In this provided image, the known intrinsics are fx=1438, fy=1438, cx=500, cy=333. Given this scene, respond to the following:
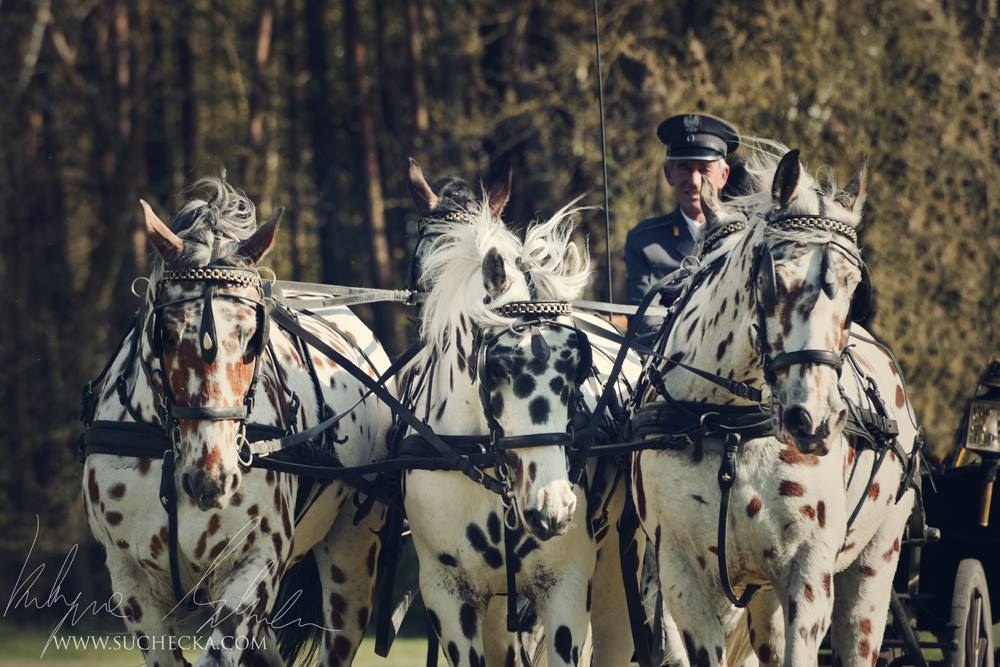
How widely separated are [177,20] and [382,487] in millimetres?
11284

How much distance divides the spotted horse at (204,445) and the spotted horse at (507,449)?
0.52m

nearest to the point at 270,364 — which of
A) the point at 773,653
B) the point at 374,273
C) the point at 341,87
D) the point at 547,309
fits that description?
the point at 547,309

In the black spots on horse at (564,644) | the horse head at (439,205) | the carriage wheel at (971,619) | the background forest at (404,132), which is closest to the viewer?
the black spots on horse at (564,644)

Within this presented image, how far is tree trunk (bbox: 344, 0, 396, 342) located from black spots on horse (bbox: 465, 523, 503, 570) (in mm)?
8870

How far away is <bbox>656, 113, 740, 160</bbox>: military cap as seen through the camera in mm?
6160

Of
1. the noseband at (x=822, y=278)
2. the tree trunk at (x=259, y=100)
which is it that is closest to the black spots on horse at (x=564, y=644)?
the noseband at (x=822, y=278)

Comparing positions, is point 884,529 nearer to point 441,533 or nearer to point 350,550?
point 441,533

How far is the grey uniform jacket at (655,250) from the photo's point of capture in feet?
20.8

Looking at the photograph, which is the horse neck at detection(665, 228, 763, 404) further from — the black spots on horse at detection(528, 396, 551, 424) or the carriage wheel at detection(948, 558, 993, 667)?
the carriage wheel at detection(948, 558, 993, 667)

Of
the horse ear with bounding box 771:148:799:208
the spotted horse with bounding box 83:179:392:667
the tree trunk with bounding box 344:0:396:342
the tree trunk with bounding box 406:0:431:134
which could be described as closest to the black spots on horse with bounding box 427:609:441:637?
the spotted horse with bounding box 83:179:392:667

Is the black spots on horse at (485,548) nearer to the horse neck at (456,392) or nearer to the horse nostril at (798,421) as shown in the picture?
the horse neck at (456,392)

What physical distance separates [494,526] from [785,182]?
1457mm

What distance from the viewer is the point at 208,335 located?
444cm

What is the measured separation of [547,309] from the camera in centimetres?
461
